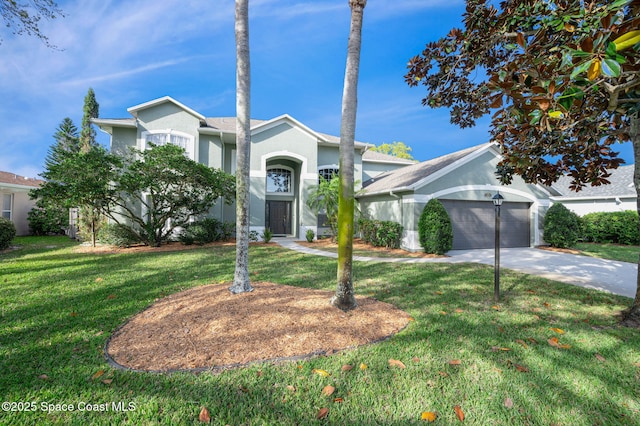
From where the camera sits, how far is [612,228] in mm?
15828

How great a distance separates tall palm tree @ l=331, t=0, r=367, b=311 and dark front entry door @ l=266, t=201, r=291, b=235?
543 inches

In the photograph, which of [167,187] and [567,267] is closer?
[567,267]

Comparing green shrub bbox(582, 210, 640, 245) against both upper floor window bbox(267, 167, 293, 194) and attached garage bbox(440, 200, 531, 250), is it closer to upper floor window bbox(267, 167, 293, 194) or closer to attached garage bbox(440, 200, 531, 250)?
attached garage bbox(440, 200, 531, 250)

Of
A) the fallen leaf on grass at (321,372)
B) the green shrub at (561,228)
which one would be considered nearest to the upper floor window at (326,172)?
the green shrub at (561,228)

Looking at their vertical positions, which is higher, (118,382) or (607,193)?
(607,193)

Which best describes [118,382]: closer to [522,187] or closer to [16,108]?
[522,187]

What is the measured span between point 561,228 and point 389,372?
48.1ft

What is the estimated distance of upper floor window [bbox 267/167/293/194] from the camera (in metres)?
17.7

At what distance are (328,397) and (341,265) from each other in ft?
6.83

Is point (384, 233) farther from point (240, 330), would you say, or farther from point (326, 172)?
point (240, 330)

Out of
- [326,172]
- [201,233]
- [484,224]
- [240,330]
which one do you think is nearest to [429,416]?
[240,330]

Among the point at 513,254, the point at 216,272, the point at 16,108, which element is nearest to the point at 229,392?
the point at 216,272

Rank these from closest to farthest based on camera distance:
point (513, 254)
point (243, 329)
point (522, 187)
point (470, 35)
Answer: point (243, 329), point (470, 35), point (513, 254), point (522, 187)

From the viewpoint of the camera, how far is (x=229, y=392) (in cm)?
239
